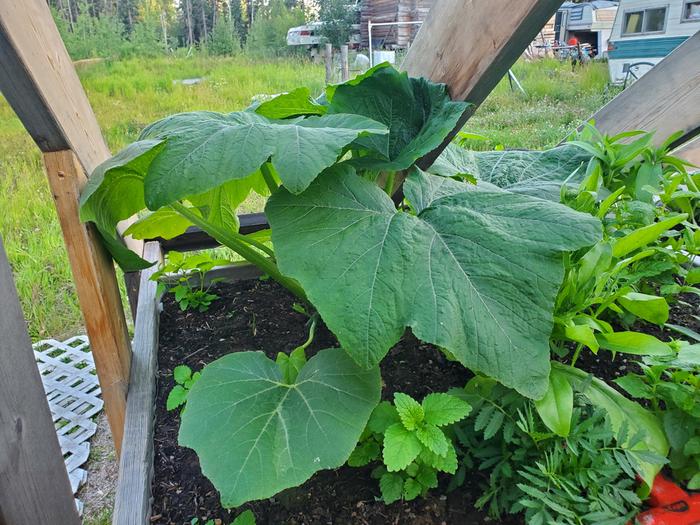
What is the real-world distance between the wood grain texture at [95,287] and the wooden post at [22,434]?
0.12 meters

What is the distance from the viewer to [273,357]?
0.96m

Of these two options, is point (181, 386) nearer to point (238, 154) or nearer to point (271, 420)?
point (271, 420)

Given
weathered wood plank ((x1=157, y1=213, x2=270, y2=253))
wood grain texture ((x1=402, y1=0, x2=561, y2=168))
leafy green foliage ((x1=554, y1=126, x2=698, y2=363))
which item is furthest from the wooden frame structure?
weathered wood plank ((x1=157, y1=213, x2=270, y2=253))

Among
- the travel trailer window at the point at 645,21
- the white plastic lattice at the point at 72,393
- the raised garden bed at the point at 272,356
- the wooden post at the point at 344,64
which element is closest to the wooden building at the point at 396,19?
the wooden post at the point at 344,64

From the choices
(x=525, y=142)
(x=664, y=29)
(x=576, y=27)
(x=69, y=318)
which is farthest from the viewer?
(x=576, y=27)

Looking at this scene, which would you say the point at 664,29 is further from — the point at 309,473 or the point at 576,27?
the point at 309,473

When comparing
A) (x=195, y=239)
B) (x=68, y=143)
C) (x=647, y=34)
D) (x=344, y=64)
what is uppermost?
(x=647, y=34)

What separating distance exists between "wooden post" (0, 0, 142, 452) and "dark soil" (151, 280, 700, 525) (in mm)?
127

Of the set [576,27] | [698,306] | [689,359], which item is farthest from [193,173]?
[576,27]

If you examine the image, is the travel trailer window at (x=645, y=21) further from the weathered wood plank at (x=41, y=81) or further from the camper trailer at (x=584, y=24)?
the weathered wood plank at (x=41, y=81)

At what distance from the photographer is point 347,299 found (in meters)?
0.58

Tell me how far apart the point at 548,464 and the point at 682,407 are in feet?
0.62

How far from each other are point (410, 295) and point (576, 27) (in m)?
4.21

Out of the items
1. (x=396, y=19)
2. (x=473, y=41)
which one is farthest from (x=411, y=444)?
(x=396, y=19)
